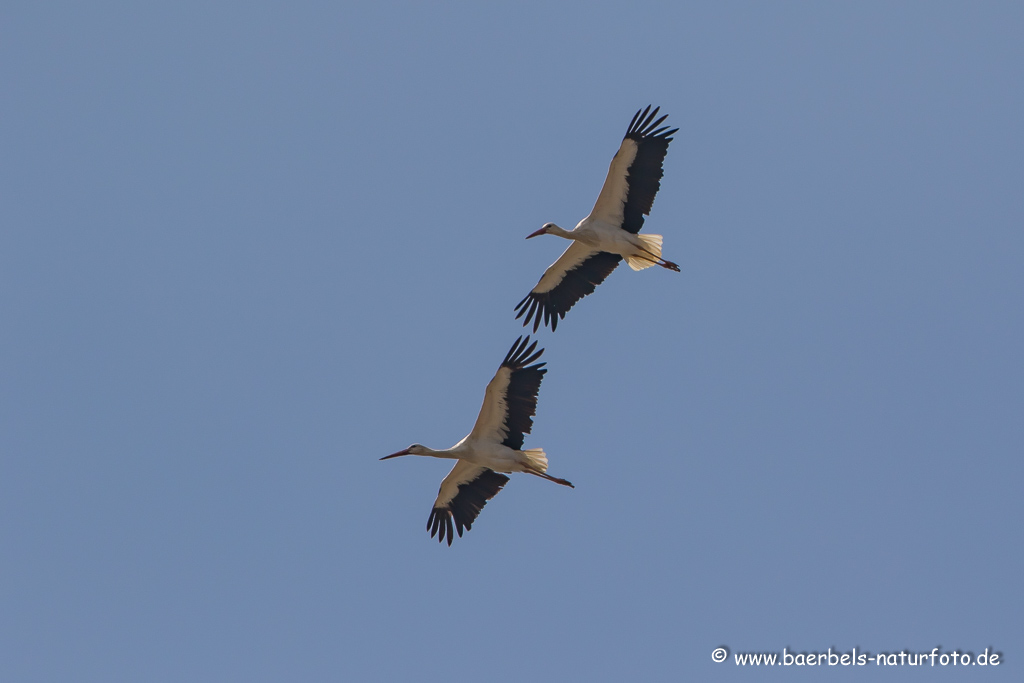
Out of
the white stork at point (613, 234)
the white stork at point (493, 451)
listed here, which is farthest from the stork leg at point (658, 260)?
the white stork at point (493, 451)

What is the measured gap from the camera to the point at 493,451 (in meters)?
14.4

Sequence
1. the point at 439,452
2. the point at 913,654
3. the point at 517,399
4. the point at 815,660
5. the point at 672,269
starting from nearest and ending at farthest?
the point at 913,654 → the point at 815,660 → the point at 517,399 → the point at 439,452 → the point at 672,269

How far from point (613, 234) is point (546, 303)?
1.62m

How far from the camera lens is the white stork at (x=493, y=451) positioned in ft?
46.0

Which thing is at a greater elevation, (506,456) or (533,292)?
(533,292)

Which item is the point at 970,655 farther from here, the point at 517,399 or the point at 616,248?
the point at 616,248

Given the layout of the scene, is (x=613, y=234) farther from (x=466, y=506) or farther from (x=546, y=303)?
(x=466, y=506)

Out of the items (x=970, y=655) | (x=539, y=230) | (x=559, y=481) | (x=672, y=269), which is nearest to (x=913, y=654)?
(x=970, y=655)

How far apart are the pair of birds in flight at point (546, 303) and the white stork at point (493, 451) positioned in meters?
0.01

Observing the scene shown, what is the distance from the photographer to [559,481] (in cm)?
1490

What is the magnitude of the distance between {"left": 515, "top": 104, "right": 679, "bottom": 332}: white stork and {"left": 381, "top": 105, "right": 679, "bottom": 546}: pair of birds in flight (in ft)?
0.05

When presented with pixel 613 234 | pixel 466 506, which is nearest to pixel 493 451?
pixel 466 506

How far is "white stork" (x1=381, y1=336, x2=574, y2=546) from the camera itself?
14031 millimetres

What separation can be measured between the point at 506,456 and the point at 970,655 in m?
6.20
